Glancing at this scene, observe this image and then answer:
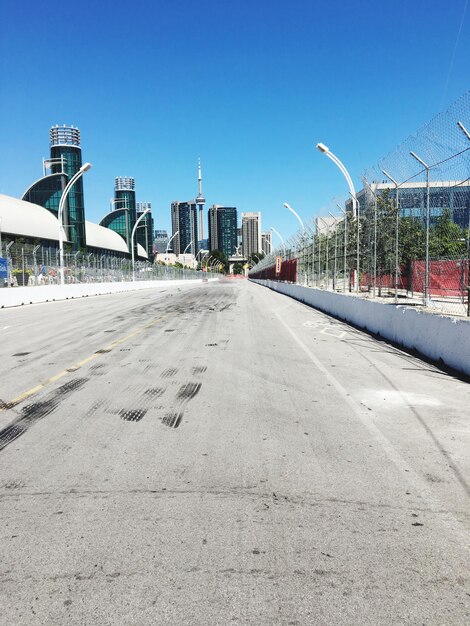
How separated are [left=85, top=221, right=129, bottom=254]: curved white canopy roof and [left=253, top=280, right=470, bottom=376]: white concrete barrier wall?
10745 centimetres

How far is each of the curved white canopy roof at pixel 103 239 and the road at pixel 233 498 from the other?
115181mm

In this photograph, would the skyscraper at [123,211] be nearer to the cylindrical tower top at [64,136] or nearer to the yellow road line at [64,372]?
the cylindrical tower top at [64,136]

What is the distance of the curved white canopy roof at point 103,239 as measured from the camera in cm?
11888

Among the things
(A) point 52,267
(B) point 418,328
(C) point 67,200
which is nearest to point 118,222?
(C) point 67,200

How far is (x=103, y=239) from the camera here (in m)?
126

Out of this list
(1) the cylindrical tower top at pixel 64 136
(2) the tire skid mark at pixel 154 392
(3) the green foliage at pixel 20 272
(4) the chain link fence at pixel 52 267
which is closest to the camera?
(2) the tire skid mark at pixel 154 392

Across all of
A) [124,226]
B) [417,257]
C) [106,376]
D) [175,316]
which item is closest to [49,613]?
[106,376]

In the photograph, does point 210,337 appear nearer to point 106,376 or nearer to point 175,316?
point 106,376

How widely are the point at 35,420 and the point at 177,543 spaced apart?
3245 millimetres

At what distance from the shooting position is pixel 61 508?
3721 millimetres

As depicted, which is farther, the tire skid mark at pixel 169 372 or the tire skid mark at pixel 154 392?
the tire skid mark at pixel 169 372

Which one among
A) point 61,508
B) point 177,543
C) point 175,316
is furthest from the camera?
point 175,316

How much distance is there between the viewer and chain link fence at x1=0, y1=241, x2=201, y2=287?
1289 inches

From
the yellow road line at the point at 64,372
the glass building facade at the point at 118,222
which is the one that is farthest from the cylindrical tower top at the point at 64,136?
the yellow road line at the point at 64,372
